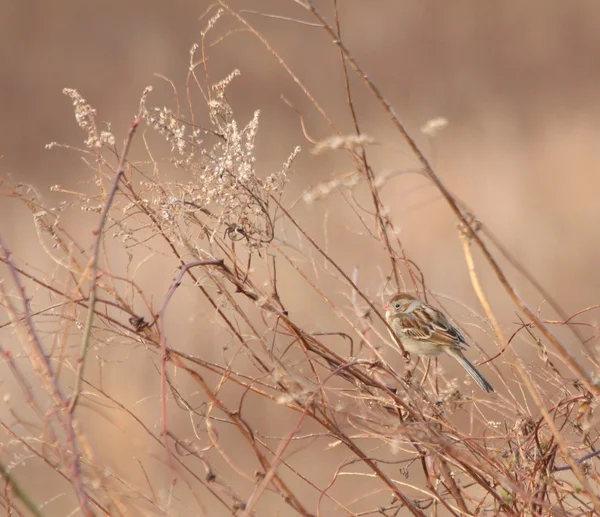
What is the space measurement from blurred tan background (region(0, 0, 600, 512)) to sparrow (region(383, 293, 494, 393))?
9.68 feet

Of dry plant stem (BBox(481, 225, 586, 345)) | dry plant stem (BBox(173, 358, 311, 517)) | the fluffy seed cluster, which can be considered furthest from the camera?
the fluffy seed cluster

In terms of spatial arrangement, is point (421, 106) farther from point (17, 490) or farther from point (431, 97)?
point (17, 490)

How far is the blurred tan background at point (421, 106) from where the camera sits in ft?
21.2

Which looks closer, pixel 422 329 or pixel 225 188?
pixel 225 188

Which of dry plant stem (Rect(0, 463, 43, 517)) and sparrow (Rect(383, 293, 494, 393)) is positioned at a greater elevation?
sparrow (Rect(383, 293, 494, 393))

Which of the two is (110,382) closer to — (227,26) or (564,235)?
(227,26)

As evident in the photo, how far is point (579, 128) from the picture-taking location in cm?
659

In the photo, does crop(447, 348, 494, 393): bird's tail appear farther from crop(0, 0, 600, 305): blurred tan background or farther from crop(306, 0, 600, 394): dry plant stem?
crop(0, 0, 600, 305): blurred tan background

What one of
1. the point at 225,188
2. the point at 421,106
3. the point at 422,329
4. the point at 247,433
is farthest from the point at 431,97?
the point at 247,433

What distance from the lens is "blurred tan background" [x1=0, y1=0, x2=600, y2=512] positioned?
6.47 metres

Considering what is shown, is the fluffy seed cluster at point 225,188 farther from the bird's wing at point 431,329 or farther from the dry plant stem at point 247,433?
the bird's wing at point 431,329

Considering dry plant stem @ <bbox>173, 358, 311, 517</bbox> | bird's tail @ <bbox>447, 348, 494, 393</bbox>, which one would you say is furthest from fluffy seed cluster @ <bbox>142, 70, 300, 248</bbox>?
bird's tail @ <bbox>447, 348, 494, 393</bbox>

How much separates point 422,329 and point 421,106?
13.0ft

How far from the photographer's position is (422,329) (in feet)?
10.2
